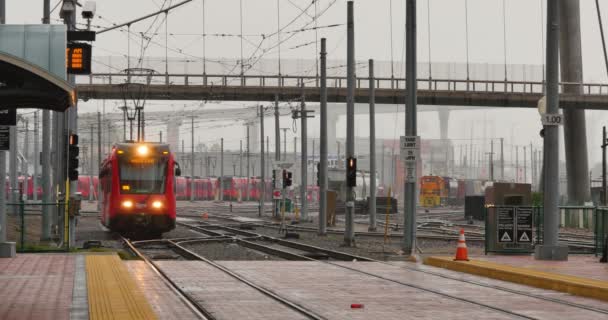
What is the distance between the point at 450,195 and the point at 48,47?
114 metres

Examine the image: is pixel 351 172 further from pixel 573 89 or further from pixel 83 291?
pixel 573 89

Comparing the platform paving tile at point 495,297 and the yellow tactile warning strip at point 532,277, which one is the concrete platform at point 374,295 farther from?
the yellow tactile warning strip at point 532,277

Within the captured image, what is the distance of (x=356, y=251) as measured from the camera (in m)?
32.2

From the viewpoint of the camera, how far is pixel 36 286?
1811cm

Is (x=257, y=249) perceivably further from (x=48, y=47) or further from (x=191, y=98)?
(x=191, y=98)

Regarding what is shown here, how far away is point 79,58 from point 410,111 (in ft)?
37.5

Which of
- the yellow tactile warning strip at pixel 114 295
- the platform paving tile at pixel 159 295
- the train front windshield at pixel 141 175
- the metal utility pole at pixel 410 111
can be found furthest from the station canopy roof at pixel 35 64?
the train front windshield at pixel 141 175

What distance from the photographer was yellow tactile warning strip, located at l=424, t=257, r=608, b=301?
1798 centimetres

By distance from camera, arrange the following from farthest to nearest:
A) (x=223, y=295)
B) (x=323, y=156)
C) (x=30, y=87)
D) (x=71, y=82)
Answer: (x=323, y=156) < (x=71, y=82) < (x=223, y=295) < (x=30, y=87)

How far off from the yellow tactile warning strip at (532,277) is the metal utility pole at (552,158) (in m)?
2.14

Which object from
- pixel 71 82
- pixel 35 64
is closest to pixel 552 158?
pixel 71 82

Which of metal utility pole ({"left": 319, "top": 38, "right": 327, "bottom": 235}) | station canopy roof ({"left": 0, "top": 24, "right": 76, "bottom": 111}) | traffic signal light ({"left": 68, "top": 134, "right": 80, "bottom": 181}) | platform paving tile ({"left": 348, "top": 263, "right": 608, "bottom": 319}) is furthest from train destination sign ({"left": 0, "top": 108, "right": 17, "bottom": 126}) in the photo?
metal utility pole ({"left": 319, "top": 38, "right": 327, "bottom": 235})

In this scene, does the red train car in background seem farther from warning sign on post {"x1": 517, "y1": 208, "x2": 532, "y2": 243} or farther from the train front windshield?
warning sign on post {"x1": 517, "y1": 208, "x2": 532, "y2": 243}

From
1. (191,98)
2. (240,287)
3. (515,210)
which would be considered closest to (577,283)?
(240,287)
